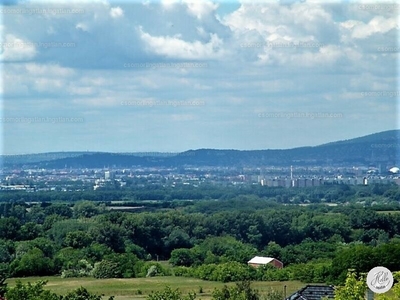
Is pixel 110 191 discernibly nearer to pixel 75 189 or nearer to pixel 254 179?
pixel 75 189

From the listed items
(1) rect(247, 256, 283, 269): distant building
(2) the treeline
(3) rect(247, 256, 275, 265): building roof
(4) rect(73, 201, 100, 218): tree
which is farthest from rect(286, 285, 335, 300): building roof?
(4) rect(73, 201, 100, 218): tree

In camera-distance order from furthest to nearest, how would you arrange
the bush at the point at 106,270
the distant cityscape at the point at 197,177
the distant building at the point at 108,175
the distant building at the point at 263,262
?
the distant building at the point at 108,175 → the distant cityscape at the point at 197,177 → the distant building at the point at 263,262 → the bush at the point at 106,270

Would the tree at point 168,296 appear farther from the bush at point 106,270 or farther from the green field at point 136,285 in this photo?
the bush at point 106,270

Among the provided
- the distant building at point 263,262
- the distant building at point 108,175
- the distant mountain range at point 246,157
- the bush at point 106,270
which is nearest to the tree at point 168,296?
the bush at point 106,270

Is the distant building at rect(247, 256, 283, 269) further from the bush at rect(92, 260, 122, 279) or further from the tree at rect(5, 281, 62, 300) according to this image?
the tree at rect(5, 281, 62, 300)

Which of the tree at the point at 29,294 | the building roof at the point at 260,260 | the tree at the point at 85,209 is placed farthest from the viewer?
the tree at the point at 85,209

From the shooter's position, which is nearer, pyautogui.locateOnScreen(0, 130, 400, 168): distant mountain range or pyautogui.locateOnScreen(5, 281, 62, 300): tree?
pyautogui.locateOnScreen(5, 281, 62, 300): tree
